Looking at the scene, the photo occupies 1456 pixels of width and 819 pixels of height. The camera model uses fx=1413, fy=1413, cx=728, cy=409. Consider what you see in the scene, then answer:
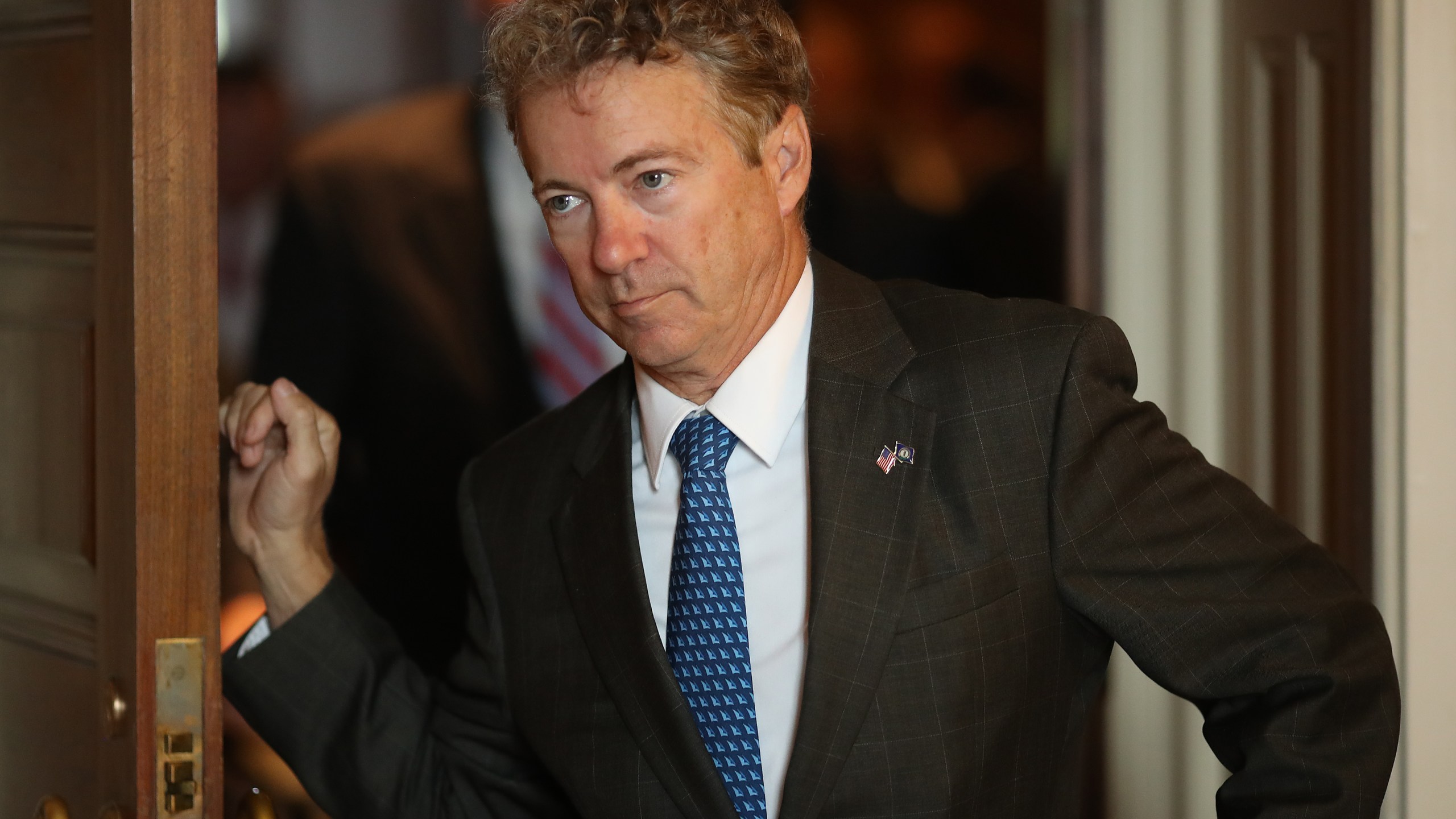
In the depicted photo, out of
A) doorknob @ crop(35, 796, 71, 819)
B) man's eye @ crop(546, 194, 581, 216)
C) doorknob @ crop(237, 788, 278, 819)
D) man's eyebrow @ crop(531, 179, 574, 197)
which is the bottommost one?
doorknob @ crop(237, 788, 278, 819)

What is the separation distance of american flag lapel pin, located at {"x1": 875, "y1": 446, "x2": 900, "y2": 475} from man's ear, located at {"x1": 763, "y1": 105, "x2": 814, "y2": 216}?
0.93 ft

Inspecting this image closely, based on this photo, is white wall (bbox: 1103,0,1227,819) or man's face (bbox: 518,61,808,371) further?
white wall (bbox: 1103,0,1227,819)

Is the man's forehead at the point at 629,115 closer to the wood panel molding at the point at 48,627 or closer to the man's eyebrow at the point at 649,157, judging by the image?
the man's eyebrow at the point at 649,157

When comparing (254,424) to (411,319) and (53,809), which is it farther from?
(411,319)

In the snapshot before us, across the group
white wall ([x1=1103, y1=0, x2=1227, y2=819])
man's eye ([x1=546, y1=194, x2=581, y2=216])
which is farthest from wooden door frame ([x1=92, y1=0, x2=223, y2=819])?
white wall ([x1=1103, y1=0, x2=1227, y2=819])

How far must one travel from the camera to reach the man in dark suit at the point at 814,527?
4.47ft

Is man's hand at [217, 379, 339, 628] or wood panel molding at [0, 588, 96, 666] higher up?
man's hand at [217, 379, 339, 628]

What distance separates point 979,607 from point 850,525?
154 mm

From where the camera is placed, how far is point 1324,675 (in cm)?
130

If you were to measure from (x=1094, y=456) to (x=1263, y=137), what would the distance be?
3.03ft

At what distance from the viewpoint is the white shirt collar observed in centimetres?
154

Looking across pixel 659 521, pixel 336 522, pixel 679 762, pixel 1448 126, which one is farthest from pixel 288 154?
pixel 1448 126

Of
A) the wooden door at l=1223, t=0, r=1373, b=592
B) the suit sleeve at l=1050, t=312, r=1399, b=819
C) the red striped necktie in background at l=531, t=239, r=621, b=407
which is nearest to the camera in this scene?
the suit sleeve at l=1050, t=312, r=1399, b=819

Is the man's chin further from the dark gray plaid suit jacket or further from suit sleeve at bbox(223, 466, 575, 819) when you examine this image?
suit sleeve at bbox(223, 466, 575, 819)
